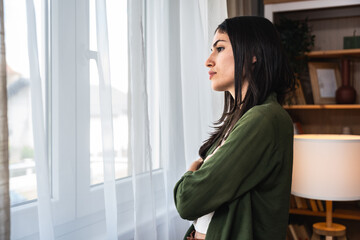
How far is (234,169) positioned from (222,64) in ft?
1.19

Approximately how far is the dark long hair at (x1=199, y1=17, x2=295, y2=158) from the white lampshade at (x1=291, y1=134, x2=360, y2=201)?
776 millimetres

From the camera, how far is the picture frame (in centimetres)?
253

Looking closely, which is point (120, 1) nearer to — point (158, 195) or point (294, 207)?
point (158, 195)

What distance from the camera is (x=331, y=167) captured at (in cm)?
176

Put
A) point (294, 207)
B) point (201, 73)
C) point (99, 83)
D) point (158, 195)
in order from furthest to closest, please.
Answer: point (294, 207) → point (201, 73) → point (158, 195) → point (99, 83)

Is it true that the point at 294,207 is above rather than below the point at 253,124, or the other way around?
below

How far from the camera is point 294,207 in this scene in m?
2.46

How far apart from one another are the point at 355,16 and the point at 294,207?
1.41 metres

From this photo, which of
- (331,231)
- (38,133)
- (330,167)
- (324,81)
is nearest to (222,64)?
(38,133)

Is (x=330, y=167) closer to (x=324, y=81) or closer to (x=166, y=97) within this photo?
(x=166, y=97)

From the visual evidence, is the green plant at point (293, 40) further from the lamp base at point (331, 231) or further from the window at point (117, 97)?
the window at point (117, 97)

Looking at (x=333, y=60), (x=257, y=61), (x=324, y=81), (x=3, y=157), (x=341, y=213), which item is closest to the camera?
(x=3, y=157)

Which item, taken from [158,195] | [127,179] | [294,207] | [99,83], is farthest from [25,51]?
[294,207]

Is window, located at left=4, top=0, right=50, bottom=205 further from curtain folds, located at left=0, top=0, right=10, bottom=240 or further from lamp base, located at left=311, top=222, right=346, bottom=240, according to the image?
lamp base, located at left=311, top=222, right=346, bottom=240
